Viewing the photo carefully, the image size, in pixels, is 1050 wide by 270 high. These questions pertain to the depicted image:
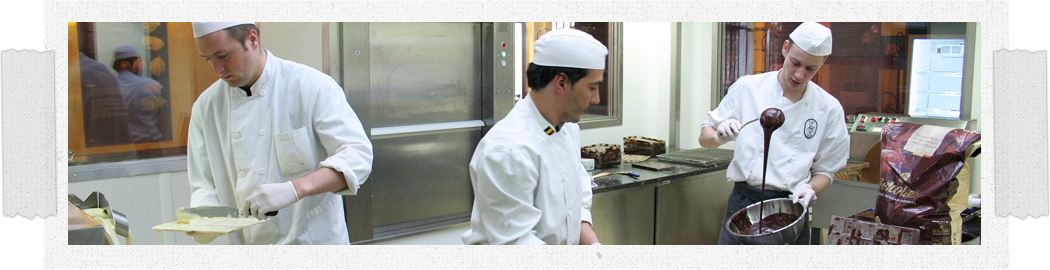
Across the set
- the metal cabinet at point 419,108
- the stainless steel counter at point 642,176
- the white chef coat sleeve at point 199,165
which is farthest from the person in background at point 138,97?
the stainless steel counter at point 642,176

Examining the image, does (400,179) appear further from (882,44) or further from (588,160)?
(882,44)

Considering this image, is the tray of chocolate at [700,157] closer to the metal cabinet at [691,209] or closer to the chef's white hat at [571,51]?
the metal cabinet at [691,209]

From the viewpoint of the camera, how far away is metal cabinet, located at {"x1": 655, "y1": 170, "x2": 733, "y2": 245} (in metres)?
3.58

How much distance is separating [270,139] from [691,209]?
248 centimetres

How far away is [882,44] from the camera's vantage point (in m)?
3.69

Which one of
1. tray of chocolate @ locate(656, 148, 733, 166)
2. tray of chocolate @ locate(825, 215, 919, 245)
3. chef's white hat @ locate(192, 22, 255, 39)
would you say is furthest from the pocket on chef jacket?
tray of chocolate @ locate(656, 148, 733, 166)

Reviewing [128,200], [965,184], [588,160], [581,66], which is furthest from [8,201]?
[965,184]

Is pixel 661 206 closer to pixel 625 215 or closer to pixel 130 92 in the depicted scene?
pixel 625 215

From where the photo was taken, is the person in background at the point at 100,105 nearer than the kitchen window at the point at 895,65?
Yes

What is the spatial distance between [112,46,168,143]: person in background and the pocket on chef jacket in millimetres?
1423

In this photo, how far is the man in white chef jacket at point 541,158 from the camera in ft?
4.98

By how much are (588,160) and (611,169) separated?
0.21m

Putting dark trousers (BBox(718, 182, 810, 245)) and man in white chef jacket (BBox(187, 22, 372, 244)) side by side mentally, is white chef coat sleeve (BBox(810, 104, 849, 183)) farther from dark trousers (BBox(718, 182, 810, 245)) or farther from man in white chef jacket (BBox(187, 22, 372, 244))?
man in white chef jacket (BBox(187, 22, 372, 244))

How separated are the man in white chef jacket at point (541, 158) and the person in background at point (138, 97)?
2.05 metres
